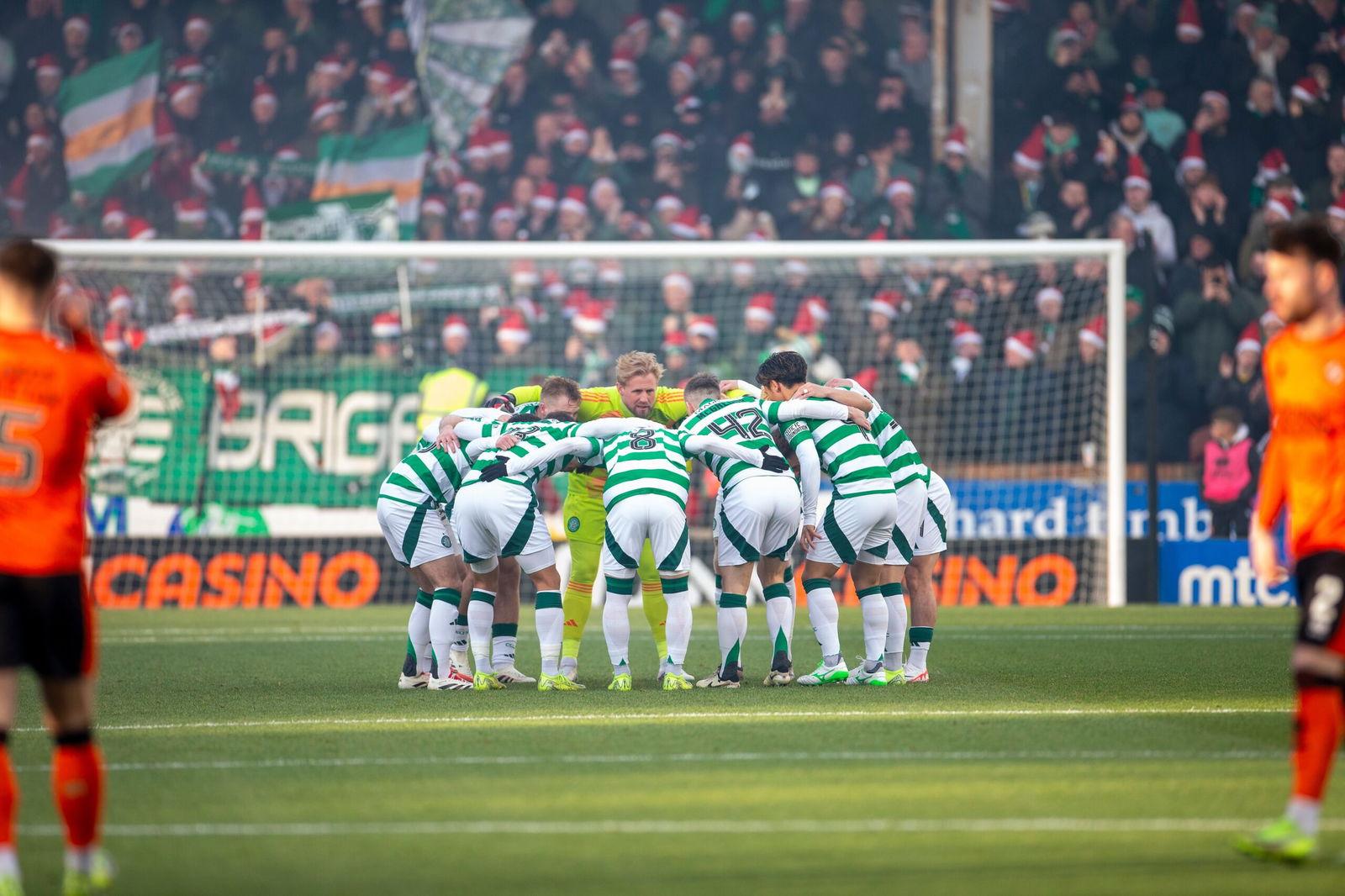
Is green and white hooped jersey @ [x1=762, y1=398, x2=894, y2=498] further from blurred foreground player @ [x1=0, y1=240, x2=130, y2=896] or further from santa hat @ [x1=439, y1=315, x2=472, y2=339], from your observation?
santa hat @ [x1=439, y1=315, x2=472, y2=339]

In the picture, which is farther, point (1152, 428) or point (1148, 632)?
point (1152, 428)

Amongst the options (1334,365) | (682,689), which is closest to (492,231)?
(682,689)

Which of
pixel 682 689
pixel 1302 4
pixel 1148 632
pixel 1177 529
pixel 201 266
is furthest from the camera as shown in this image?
pixel 1302 4

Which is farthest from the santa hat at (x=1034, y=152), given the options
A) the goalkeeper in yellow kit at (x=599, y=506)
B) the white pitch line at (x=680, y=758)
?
the white pitch line at (x=680, y=758)

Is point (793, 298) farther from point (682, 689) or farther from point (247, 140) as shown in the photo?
point (682, 689)

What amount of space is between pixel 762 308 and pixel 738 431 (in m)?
8.68

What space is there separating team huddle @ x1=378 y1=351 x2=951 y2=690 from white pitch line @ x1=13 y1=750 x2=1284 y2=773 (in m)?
2.36

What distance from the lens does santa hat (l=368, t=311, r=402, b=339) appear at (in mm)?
17547

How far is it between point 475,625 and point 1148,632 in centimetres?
607

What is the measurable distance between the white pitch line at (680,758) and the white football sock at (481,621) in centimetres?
272

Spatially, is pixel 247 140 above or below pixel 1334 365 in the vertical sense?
above

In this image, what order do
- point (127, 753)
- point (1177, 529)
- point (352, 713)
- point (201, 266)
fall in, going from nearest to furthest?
point (127, 753) < point (352, 713) < point (1177, 529) < point (201, 266)

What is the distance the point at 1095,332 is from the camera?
17500 mm

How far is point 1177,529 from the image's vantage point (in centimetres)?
1680
